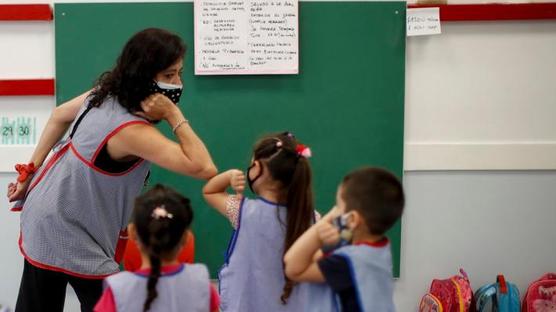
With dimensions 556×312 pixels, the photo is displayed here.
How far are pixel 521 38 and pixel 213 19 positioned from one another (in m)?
1.52

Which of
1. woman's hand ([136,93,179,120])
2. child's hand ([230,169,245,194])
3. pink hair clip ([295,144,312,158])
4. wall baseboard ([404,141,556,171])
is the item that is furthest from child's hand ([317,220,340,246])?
wall baseboard ([404,141,556,171])

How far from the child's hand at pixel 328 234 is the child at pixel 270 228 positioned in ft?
1.26

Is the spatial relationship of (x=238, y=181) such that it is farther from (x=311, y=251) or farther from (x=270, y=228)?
(x=311, y=251)

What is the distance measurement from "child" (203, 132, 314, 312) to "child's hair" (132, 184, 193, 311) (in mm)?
414

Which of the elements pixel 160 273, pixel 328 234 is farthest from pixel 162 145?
pixel 328 234

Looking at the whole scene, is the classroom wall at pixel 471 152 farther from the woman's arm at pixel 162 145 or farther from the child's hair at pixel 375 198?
the child's hair at pixel 375 198

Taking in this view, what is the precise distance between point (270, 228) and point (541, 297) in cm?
181

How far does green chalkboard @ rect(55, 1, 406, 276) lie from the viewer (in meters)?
3.09

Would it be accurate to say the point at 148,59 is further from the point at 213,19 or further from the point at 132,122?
the point at 213,19

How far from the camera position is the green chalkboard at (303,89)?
3.09 meters

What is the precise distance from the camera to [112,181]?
208 cm

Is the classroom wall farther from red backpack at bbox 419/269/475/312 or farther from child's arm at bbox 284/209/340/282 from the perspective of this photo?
child's arm at bbox 284/209/340/282

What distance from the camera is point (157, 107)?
2102 millimetres

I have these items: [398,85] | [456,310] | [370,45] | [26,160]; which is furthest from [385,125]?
[26,160]
